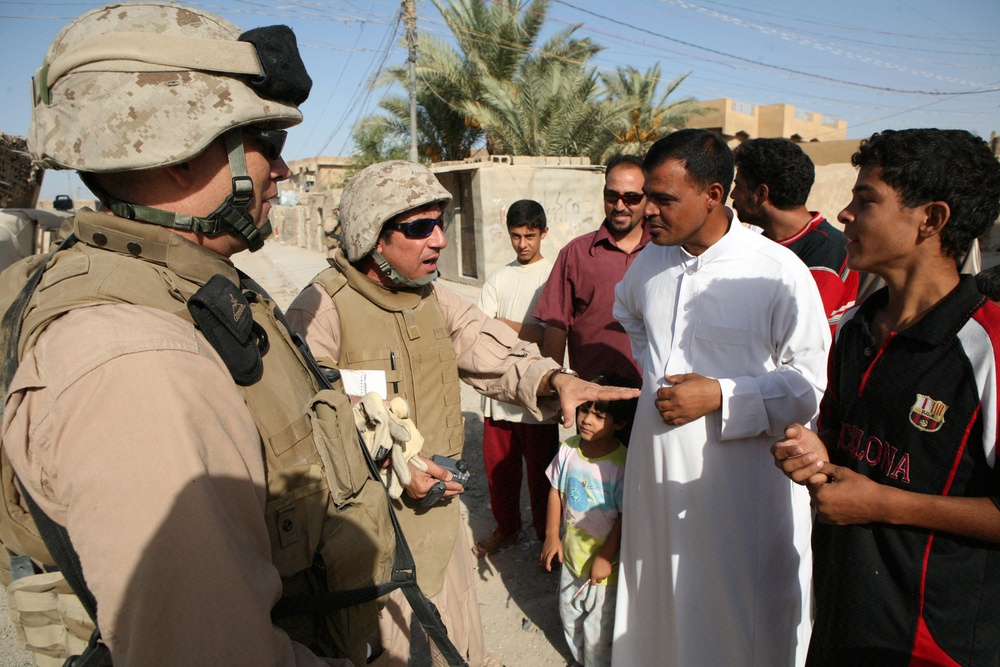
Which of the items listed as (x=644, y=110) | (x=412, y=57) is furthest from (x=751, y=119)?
(x=412, y=57)

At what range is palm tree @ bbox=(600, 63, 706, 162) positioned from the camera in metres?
18.4

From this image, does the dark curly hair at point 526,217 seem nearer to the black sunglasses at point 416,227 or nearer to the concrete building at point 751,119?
the black sunglasses at point 416,227

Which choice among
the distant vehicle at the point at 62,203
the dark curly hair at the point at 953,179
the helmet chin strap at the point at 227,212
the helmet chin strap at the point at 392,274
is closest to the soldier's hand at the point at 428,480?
the helmet chin strap at the point at 392,274

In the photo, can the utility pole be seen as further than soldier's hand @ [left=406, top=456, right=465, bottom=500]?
Yes

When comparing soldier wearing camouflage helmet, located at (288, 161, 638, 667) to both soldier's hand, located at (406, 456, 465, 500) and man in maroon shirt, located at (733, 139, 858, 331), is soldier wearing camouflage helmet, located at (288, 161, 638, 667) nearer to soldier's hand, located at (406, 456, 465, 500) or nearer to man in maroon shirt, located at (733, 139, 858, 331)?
soldier's hand, located at (406, 456, 465, 500)

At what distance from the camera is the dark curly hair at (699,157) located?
219 centimetres

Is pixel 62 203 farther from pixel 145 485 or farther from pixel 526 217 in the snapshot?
pixel 145 485

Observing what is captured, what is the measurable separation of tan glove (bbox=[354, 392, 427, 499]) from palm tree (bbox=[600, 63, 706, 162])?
17.5m

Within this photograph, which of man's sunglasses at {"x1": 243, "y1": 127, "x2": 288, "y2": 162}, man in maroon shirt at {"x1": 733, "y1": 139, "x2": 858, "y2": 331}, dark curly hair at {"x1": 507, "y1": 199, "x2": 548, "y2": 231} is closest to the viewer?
man's sunglasses at {"x1": 243, "y1": 127, "x2": 288, "y2": 162}

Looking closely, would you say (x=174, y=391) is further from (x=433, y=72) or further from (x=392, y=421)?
(x=433, y=72)

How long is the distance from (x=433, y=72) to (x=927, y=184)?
1828cm

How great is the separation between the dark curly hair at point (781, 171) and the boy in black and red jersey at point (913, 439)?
1.21 m

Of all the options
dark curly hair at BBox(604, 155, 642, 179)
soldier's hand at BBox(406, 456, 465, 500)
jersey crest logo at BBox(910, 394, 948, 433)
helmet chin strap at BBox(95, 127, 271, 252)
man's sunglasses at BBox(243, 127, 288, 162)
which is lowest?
soldier's hand at BBox(406, 456, 465, 500)

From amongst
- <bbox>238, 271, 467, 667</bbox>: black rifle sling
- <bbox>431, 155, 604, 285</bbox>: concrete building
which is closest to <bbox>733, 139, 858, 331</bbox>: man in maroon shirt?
<bbox>238, 271, 467, 667</bbox>: black rifle sling
